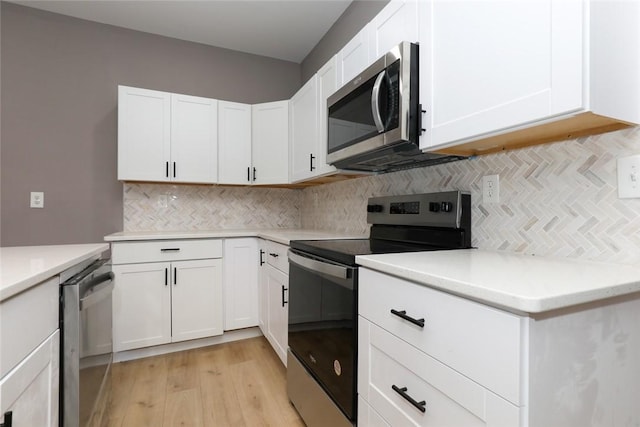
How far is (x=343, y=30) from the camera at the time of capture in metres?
2.62

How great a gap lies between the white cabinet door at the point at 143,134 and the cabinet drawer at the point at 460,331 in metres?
2.26

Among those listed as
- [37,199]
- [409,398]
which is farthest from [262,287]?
[37,199]

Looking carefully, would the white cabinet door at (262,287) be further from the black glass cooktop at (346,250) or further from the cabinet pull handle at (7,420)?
the cabinet pull handle at (7,420)

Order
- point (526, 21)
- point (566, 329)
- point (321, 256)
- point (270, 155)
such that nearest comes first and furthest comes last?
point (566, 329) → point (526, 21) → point (321, 256) → point (270, 155)

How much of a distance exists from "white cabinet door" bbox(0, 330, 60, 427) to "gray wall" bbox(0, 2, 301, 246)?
6.53 ft

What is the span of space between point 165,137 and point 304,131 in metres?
1.16

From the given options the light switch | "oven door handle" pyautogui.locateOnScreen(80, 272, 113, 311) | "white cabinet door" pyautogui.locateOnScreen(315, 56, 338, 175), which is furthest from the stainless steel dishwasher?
the light switch

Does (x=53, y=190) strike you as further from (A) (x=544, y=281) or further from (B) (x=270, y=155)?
(A) (x=544, y=281)

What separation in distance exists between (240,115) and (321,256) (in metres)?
1.98

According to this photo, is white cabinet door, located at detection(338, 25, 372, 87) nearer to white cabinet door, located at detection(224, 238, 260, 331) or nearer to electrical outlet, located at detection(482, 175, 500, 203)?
electrical outlet, located at detection(482, 175, 500, 203)

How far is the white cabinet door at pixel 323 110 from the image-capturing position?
204 cm

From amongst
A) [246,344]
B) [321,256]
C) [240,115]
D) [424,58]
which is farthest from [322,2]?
[246,344]

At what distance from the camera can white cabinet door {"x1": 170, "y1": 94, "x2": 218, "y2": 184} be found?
104 inches

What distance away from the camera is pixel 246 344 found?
256cm
